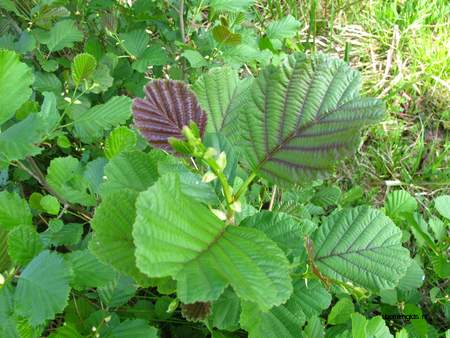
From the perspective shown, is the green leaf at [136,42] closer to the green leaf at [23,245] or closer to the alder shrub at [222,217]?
the alder shrub at [222,217]

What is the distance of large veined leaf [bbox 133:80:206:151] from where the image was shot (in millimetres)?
590

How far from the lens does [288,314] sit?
2.67 feet

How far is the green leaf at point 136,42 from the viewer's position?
1.52 metres

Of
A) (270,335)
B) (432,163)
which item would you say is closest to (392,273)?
(270,335)

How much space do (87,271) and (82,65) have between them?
47 centimetres

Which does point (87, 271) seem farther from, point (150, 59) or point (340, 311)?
point (150, 59)

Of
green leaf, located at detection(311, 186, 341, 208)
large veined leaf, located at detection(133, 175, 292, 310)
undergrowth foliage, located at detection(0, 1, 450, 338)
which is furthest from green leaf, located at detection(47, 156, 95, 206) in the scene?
green leaf, located at detection(311, 186, 341, 208)

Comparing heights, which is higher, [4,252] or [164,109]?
[164,109]

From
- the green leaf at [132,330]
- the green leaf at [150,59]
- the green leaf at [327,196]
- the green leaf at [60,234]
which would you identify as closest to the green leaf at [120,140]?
the green leaf at [60,234]

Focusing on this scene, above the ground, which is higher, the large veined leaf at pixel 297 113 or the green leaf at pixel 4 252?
the large veined leaf at pixel 297 113

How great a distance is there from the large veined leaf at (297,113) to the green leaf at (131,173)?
0.15 m

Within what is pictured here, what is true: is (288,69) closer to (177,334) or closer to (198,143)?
(198,143)

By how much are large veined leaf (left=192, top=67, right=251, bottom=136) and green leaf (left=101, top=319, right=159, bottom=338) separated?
46 cm

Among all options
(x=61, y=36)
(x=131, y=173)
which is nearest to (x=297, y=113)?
(x=131, y=173)
